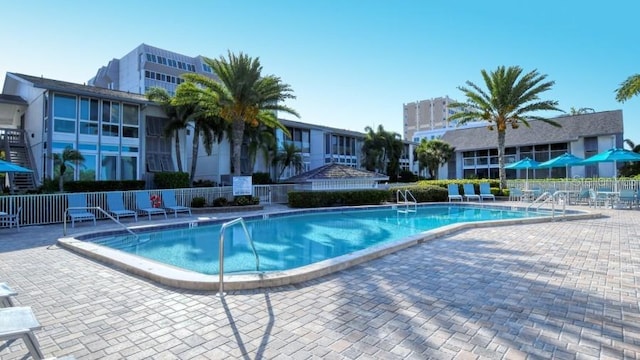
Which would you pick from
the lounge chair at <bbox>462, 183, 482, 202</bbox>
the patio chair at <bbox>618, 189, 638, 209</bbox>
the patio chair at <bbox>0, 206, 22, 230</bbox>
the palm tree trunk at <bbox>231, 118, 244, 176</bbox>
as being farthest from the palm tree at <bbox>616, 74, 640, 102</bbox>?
the patio chair at <bbox>0, 206, 22, 230</bbox>

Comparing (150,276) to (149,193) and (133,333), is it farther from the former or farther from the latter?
(149,193)

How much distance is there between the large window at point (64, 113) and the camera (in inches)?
722

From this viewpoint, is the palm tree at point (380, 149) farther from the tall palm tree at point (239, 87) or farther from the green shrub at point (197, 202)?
the green shrub at point (197, 202)

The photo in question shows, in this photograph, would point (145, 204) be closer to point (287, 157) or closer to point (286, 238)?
point (286, 238)

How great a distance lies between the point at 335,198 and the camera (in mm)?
18734

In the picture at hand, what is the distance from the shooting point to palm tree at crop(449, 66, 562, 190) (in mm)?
21688

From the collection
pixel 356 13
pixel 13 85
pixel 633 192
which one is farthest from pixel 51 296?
pixel 13 85

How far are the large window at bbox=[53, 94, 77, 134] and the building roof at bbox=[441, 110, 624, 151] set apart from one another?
37.3 meters

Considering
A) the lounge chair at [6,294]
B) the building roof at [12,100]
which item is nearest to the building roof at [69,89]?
the building roof at [12,100]

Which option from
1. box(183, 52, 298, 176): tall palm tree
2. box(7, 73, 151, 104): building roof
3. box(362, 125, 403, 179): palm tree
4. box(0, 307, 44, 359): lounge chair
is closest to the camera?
box(0, 307, 44, 359): lounge chair

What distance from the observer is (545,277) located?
205 inches

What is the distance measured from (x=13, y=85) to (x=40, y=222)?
57.2 ft

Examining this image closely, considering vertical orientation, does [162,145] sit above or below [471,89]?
below

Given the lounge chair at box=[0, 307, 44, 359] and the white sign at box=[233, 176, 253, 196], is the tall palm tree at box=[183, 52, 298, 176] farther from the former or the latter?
the lounge chair at box=[0, 307, 44, 359]
